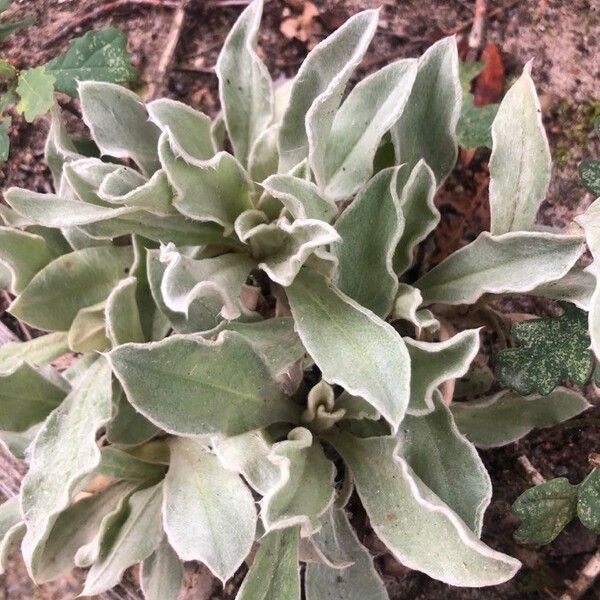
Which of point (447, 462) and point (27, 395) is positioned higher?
point (27, 395)

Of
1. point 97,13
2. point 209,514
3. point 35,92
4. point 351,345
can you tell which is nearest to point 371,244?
point 351,345

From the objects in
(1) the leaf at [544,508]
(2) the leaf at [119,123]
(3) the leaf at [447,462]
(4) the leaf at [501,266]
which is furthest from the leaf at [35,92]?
(1) the leaf at [544,508]

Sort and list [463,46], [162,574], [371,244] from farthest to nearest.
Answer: [463,46]
[162,574]
[371,244]

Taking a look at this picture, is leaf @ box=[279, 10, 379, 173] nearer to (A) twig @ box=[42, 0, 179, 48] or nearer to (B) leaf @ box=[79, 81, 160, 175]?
(B) leaf @ box=[79, 81, 160, 175]

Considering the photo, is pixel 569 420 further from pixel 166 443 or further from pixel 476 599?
pixel 166 443

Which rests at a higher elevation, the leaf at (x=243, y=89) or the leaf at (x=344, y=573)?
the leaf at (x=243, y=89)

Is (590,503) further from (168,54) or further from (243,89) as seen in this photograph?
(168,54)

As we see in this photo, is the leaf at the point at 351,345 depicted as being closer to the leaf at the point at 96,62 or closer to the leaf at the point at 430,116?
the leaf at the point at 430,116
